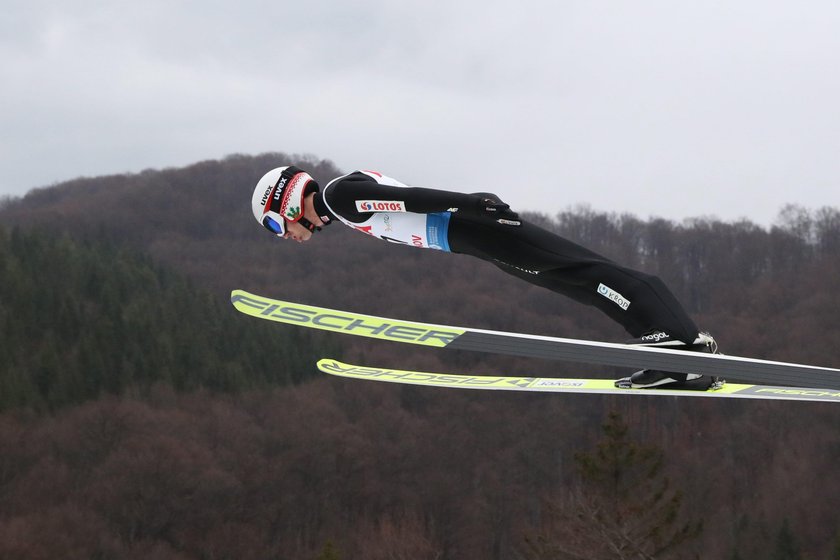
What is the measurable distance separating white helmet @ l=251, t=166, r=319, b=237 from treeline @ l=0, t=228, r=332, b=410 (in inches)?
2358

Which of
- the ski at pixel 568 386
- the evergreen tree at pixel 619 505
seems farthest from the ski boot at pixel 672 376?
the evergreen tree at pixel 619 505

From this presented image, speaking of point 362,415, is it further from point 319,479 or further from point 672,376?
point 672,376

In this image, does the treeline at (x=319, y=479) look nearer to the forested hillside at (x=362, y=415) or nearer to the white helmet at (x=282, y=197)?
the forested hillside at (x=362, y=415)

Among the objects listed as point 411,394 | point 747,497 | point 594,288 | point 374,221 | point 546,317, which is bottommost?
point 747,497

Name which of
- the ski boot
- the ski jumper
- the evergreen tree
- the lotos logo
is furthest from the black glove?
the evergreen tree

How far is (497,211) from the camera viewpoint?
593 centimetres

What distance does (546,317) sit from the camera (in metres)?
76.8

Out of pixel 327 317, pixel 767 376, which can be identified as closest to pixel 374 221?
pixel 327 317

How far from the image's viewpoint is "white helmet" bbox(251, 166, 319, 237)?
6.93 m

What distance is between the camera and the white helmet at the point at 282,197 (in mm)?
6934

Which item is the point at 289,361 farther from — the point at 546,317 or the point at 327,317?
the point at 327,317

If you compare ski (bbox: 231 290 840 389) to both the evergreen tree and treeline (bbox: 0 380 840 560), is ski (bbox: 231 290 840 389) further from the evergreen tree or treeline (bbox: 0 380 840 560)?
treeline (bbox: 0 380 840 560)

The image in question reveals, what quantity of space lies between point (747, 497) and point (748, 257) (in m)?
24.0

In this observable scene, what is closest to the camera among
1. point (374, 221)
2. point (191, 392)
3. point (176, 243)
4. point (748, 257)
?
point (374, 221)
